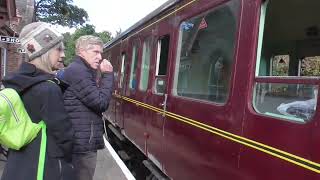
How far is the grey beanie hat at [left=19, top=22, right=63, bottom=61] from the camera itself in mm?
3240

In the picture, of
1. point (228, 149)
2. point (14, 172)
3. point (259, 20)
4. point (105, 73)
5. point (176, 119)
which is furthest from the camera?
point (176, 119)

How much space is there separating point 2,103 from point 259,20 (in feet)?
5.82

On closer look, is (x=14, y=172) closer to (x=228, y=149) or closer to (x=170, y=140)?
(x=228, y=149)

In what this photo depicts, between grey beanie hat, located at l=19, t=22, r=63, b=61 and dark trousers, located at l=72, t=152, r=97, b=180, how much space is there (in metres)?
1.41

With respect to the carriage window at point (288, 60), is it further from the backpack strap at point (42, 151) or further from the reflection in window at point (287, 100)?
the backpack strap at point (42, 151)

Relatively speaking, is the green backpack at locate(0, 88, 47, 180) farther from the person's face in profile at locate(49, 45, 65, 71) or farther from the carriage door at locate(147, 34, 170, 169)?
the carriage door at locate(147, 34, 170, 169)

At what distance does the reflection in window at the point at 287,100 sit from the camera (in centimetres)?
301

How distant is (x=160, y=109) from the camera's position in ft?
20.3

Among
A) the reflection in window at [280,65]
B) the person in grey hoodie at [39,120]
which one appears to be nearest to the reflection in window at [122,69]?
the reflection in window at [280,65]

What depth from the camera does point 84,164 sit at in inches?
180

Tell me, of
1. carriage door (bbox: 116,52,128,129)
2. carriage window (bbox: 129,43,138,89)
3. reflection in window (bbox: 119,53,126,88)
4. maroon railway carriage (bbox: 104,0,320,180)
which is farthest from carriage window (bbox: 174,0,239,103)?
reflection in window (bbox: 119,53,126,88)

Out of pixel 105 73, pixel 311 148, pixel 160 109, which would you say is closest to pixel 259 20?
pixel 311 148

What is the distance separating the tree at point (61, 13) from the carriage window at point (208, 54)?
40363 mm

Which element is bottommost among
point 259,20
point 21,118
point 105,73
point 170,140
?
point 170,140
